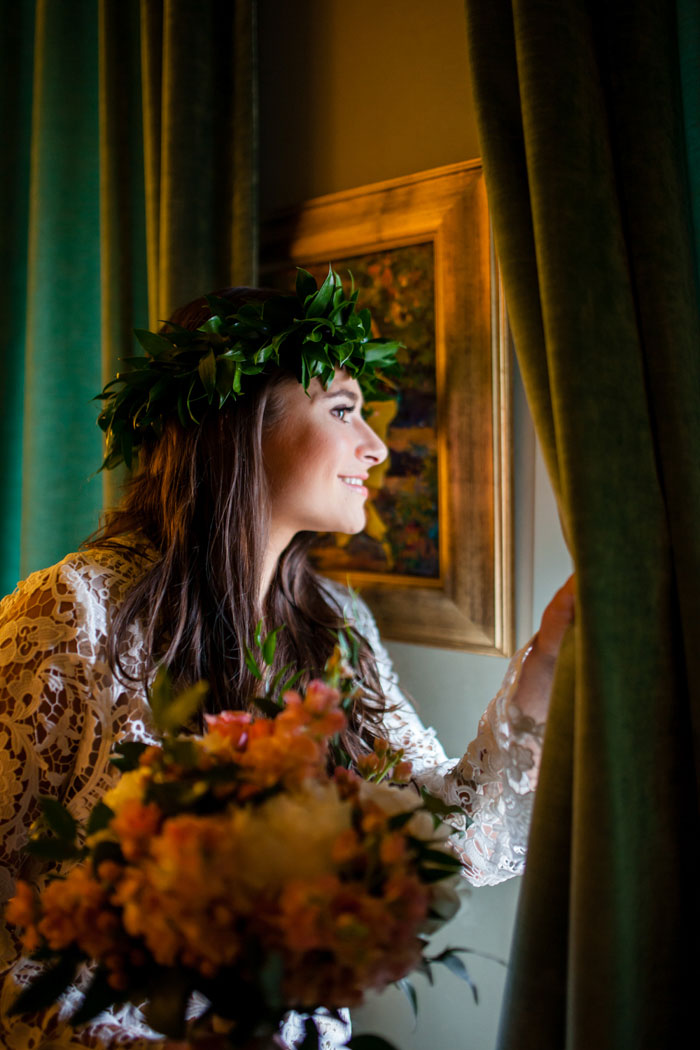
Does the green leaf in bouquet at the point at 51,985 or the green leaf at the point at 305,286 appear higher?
the green leaf at the point at 305,286

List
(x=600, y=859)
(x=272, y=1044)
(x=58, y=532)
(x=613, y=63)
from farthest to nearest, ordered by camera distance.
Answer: (x=58, y=532) → (x=613, y=63) → (x=600, y=859) → (x=272, y=1044)

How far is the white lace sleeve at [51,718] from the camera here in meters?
0.91

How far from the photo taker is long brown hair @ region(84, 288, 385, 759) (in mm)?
1074

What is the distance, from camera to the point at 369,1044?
0.60 metres

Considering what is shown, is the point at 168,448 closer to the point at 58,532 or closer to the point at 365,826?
the point at 58,532

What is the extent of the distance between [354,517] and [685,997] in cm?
72

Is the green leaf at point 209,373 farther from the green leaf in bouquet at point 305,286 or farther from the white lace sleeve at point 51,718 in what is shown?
the white lace sleeve at point 51,718

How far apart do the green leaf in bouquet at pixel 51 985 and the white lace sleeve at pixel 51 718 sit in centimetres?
33

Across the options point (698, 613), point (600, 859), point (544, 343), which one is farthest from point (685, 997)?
point (544, 343)

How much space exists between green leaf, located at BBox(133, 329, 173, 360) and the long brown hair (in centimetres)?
6

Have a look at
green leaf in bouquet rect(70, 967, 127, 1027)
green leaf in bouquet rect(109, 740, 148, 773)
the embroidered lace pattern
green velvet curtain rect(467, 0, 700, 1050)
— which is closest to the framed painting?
the embroidered lace pattern

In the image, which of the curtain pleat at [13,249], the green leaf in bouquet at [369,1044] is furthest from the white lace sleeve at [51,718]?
the curtain pleat at [13,249]

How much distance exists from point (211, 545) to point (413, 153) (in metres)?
0.76

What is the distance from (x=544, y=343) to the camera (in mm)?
782
